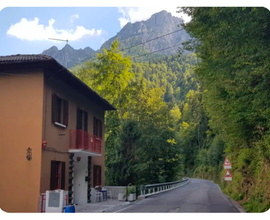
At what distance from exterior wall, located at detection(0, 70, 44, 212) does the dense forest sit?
7.64 metres

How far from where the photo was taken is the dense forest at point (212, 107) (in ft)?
38.4

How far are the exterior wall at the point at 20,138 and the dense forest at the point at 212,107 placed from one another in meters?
7.64

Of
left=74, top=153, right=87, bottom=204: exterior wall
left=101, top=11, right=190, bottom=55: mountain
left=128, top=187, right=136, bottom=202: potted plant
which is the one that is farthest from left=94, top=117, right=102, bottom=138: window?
left=101, top=11, right=190, bottom=55: mountain

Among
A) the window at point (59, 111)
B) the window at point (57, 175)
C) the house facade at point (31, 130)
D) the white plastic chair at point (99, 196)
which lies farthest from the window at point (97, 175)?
the window at point (59, 111)

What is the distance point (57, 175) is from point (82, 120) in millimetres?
4419

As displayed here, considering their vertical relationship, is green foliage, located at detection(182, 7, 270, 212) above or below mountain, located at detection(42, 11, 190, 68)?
below

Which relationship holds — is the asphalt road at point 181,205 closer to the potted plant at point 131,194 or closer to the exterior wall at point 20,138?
the potted plant at point 131,194

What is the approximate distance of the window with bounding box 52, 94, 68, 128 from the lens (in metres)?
14.1

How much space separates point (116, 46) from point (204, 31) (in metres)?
18.5

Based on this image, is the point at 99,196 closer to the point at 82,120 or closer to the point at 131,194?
the point at 131,194

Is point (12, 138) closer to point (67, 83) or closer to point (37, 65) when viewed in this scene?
point (37, 65)

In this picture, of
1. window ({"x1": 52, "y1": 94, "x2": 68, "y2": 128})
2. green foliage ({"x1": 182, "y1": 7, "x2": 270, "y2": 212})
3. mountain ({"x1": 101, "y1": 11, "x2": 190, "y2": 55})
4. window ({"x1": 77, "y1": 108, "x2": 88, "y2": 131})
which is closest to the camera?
green foliage ({"x1": 182, "y1": 7, "x2": 270, "y2": 212})

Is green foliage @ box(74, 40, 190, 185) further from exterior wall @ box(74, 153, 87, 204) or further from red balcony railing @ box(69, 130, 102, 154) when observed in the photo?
red balcony railing @ box(69, 130, 102, 154)

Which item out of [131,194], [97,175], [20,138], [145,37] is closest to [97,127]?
[97,175]
